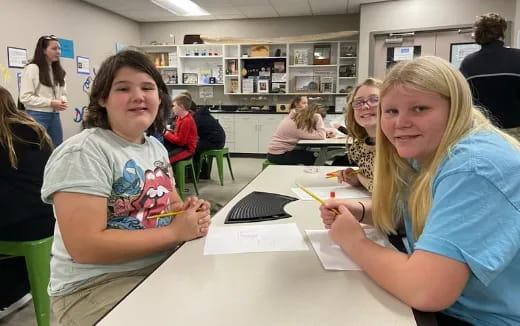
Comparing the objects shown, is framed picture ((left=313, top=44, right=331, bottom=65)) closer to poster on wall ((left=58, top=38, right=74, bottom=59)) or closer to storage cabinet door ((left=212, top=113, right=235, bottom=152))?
storage cabinet door ((left=212, top=113, right=235, bottom=152))

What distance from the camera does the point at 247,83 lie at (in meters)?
7.67

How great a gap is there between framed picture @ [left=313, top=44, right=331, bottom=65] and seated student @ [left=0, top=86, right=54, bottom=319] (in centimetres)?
615

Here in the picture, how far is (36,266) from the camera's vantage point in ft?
5.44

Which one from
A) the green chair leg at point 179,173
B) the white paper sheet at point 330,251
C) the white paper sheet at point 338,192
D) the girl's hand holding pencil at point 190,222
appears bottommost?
the green chair leg at point 179,173

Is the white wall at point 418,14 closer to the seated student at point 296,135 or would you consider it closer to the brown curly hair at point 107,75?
the seated student at point 296,135

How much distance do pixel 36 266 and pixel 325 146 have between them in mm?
2669

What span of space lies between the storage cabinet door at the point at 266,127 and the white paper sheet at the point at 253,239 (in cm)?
611

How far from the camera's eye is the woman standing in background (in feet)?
14.0

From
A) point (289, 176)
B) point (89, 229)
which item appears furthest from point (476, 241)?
point (289, 176)

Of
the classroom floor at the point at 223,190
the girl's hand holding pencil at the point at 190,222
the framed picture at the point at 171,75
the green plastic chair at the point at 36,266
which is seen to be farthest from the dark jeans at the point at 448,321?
the framed picture at the point at 171,75

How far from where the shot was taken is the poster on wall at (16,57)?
16.5 ft

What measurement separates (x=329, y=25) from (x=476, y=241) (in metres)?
7.29

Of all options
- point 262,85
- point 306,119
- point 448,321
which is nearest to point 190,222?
point 448,321

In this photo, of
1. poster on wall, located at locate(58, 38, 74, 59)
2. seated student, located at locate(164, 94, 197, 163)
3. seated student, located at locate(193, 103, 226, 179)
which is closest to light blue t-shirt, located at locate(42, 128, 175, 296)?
seated student, located at locate(164, 94, 197, 163)
